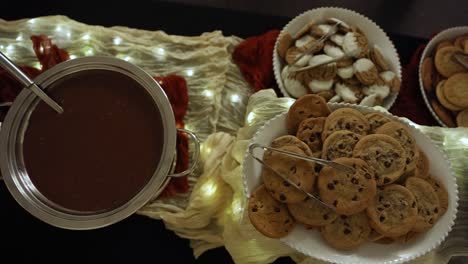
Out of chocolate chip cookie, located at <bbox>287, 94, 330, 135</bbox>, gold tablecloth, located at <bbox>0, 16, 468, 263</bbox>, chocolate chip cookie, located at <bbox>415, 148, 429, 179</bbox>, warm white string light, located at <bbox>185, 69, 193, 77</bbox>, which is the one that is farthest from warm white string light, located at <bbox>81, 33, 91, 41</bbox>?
chocolate chip cookie, located at <bbox>415, 148, 429, 179</bbox>

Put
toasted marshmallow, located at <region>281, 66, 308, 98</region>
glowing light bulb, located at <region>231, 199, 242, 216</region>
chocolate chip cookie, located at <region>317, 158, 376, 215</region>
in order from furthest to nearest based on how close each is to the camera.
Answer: toasted marshmallow, located at <region>281, 66, 308, 98</region>, glowing light bulb, located at <region>231, 199, 242, 216</region>, chocolate chip cookie, located at <region>317, 158, 376, 215</region>

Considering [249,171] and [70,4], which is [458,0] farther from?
[70,4]

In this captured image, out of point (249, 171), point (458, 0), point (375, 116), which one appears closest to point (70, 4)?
point (249, 171)

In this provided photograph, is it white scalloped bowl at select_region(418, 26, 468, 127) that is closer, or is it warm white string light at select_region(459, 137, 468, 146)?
warm white string light at select_region(459, 137, 468, 146)

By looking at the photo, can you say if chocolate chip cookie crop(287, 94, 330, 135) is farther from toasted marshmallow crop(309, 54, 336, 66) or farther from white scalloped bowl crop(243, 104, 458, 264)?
toasted marshmallow crop(309, 54, 336, 66)

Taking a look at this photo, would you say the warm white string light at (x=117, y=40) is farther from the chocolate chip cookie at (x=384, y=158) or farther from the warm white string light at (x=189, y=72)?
the chocolate chip cookie at (x=384, y=158)

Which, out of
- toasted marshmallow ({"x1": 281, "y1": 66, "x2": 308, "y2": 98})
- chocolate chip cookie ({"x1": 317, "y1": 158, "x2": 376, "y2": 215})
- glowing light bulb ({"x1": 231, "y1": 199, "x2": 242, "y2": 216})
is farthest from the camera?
toasted marshmallow ({"x1": 281, "y1": 66, "x2": 308, "y2": 98})

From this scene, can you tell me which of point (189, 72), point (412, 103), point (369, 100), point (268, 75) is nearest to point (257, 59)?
point (268, 75)

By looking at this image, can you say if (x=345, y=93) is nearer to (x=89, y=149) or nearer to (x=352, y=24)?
(x=352, y=24)
